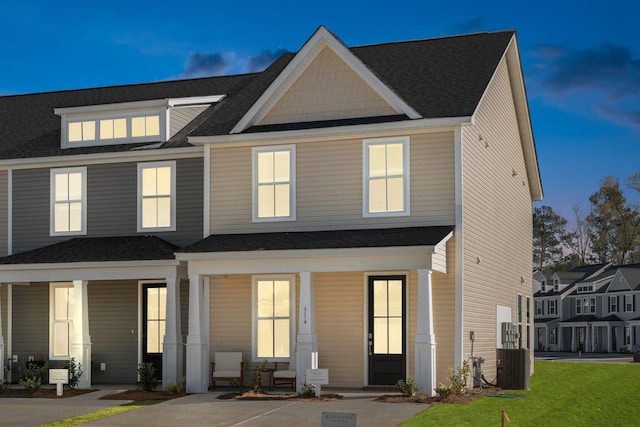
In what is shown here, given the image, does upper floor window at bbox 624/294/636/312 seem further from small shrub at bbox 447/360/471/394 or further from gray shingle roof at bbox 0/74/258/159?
small shrub at bbox 447/360/471/394

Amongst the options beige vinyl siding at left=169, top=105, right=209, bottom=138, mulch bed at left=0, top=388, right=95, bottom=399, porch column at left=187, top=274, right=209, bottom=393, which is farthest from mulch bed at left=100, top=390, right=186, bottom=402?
beige vinyl siding at left=169, top=105, right=209, bottom=138

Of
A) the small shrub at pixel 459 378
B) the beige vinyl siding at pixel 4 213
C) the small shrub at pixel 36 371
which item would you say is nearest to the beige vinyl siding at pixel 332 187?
the small shrub at pixel 459 378

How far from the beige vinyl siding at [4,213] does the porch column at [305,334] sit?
1032cm

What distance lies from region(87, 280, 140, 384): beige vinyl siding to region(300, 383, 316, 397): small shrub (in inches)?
267

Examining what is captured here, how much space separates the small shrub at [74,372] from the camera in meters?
24.7

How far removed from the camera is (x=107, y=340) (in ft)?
87.2

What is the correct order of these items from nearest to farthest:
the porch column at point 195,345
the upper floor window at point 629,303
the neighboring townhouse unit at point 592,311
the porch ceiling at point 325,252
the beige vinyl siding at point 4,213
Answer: the porch ceiling at point 325,252 < the porch column at point 195,345 < the beige vinyl siding at point 4,213 < the neighboring townhouse unit at point 592,311 < the upper floor window at point 629,303

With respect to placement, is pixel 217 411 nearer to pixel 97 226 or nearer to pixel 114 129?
pixel 97 226

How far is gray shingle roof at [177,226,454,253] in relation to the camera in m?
21.8

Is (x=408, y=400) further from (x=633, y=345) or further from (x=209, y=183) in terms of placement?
(x=633, y=345)

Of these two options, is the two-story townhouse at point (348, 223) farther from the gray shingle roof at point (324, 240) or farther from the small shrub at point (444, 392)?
the small shrub at point (444, 392)

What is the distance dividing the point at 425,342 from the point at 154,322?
28.1ft

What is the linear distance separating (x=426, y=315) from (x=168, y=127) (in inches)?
393

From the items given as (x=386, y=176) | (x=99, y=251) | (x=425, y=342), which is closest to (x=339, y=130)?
(x=386, y=176)
